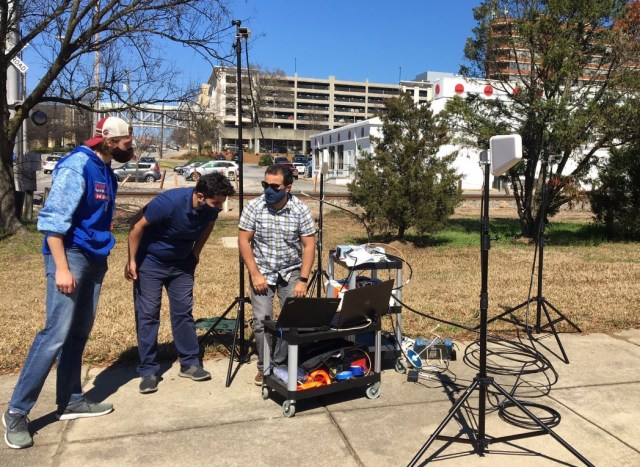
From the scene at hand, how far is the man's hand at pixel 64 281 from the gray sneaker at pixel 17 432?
82 centimetres

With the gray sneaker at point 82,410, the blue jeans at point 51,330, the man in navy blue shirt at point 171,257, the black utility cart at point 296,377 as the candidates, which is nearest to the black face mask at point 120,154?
the man in navy blue shirt at point 171,257

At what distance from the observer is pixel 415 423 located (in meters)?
3.94

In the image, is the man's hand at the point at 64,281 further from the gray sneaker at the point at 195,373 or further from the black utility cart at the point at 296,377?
the gray sneaker at the point at 195,373

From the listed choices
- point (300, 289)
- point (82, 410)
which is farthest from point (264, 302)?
point (82, 410)

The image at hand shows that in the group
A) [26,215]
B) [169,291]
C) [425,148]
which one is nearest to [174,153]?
[26,215]

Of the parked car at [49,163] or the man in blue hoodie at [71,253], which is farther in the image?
the parked car at [49,163]

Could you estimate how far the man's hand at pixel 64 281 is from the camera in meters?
3.42

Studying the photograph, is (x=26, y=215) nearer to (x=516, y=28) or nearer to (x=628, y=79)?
(x=516, y=28)

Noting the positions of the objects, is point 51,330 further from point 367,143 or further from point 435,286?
point 367,143

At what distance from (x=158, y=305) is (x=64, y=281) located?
1.15 metres

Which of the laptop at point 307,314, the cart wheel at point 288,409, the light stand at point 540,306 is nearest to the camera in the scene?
the laptop at point 307,314

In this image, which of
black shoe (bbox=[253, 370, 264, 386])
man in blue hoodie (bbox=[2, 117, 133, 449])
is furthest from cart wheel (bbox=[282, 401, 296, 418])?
man in blue hoodie (bbox=[2, 117, 133, 449])

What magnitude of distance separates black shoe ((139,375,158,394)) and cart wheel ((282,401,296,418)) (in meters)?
1.08

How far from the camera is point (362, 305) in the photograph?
4.18 m
